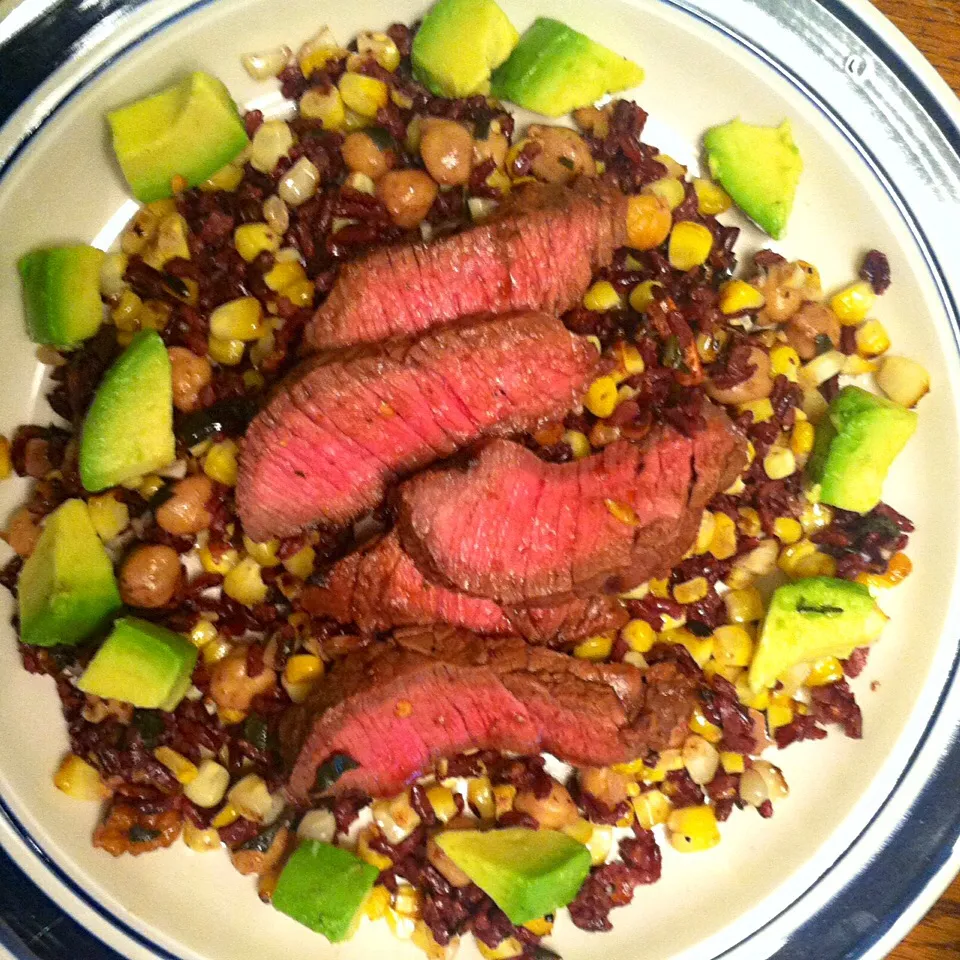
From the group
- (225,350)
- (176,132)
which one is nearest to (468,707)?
(225,350)

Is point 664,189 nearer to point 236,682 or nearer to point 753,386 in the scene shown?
point 753,386

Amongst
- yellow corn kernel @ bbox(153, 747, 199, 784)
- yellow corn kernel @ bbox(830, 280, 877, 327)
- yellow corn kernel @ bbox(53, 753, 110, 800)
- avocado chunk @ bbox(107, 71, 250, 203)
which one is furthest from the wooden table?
yellow corn kernel @ bbox(53, 753, 110, 800)

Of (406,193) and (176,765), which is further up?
(406,193)

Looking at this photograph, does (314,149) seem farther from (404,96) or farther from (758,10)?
(758,10)

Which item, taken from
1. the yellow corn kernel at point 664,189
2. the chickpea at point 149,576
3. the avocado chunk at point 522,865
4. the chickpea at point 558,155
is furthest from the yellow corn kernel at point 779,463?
the chickpea at point 149,576

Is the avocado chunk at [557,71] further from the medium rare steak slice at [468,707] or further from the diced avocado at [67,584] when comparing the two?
the diced avocado at [67,584]

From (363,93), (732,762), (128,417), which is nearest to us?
(128,417)

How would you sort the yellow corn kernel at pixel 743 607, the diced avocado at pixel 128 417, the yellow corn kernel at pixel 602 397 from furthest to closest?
the yellow corn kernel at pixel 743 607, the yellow corn kernel at pixel 602 397, the diced avocado at pixel 128 417
